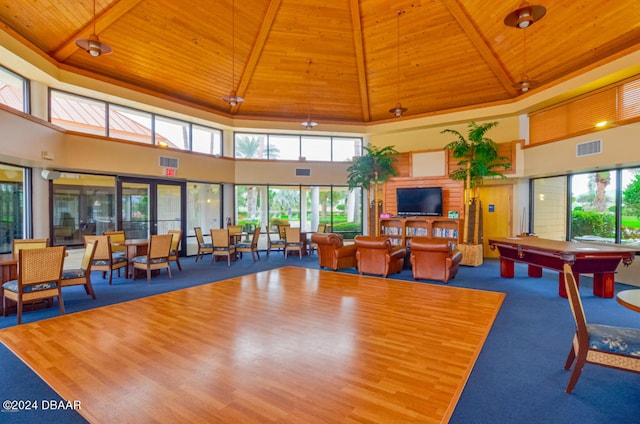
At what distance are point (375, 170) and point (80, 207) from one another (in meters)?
7.95

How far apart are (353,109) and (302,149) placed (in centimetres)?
220

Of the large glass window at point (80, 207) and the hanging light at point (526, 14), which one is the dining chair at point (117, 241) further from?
the hanging light at point (526, 14)

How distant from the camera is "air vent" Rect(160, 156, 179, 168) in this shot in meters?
8.62

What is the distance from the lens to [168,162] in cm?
877

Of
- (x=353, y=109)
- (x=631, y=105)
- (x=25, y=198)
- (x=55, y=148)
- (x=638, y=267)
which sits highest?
(x=353, y=109)

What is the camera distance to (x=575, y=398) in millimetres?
2438

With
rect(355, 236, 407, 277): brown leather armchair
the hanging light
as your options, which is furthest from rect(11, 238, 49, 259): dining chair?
the hanging light

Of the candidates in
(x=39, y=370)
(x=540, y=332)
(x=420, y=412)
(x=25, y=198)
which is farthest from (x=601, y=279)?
(x=25, y=198)

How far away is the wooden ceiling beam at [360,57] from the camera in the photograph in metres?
7.39

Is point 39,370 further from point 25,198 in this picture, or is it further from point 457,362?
point 25,198

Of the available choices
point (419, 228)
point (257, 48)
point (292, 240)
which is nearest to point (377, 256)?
point (419, 228)

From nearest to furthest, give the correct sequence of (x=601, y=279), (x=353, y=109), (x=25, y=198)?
(x=601, y=279), (x=25, y=198), (x=353, y=109)

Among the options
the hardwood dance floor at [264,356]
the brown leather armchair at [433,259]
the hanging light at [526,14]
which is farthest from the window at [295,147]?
the hanging light at [526,14]

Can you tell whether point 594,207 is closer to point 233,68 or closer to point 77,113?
point 233,68
